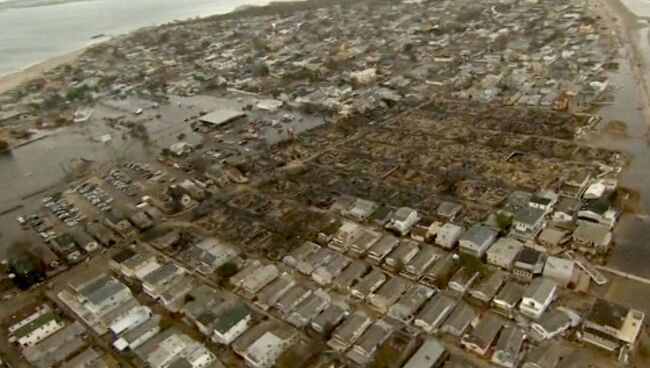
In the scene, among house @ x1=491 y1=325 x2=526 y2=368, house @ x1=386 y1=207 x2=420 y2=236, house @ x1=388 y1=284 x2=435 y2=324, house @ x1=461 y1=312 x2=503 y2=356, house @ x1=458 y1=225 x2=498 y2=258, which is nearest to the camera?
house @ x1=491 y1=325 x2=526 y2=368

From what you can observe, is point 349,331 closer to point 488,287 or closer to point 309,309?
point 309,309

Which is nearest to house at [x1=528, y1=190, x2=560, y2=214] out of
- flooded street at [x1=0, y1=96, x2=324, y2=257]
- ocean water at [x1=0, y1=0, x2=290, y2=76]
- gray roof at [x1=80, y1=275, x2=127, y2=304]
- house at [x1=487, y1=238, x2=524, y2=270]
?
house at [x1=487, y1=238, x2=524, y2=270]

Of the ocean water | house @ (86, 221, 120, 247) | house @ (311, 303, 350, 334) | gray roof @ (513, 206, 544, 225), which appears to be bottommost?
the ocean water

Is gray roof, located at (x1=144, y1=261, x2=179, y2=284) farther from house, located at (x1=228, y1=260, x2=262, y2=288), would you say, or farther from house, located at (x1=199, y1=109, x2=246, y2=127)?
house, located at (x1=199, y1=109, x2=246, y2=127)

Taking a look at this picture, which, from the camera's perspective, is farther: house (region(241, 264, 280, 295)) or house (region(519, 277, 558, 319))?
house (region(241, 264, 280, 295))

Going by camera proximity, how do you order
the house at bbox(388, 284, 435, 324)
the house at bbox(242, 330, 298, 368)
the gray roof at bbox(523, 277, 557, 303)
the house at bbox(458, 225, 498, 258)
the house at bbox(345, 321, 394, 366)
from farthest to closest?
the house at bbox(458, 225, 498, 258), the house at bbox(388, 284, 435, 324), the gray roof at bbox(523, 277, 557, 303), the house at bbox(242, 330, 298, 368), the house at bbox(345, 321, 394, 366)

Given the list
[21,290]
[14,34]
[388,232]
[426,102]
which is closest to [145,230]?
[21,290]

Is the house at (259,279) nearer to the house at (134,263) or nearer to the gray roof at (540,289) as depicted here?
the house at (134,263)

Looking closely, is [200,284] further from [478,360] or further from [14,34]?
[14,34]
